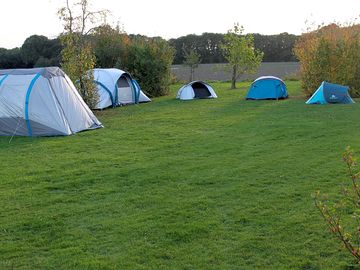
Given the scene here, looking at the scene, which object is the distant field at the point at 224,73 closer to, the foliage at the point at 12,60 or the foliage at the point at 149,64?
the foliage at the point at 12,60

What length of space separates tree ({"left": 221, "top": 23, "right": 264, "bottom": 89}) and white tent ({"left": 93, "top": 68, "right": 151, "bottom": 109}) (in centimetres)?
964

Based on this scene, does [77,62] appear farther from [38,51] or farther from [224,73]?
[224,73]

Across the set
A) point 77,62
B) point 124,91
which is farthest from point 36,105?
point 124,91

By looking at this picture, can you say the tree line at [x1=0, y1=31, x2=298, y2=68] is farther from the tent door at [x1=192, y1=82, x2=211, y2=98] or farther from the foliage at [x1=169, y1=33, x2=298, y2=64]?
the tent door at [x1=192, y1=82, x2=211, y2=98]

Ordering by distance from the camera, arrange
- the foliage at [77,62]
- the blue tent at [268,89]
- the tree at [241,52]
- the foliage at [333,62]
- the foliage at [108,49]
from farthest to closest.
Answer: the tree at [241,52] → the foliage at [108,49] → the blue tent at [268,89] → the foliage at [333,62] → the foliage at [77,62]

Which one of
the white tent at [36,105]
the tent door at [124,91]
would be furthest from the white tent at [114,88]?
the white tent at [36,105]

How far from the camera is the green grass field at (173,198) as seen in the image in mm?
4098

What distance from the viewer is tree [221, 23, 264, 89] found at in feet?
91.5

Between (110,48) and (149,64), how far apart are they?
251 centimetres

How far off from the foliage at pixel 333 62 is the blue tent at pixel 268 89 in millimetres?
1087

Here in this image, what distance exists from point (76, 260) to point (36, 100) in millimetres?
8024

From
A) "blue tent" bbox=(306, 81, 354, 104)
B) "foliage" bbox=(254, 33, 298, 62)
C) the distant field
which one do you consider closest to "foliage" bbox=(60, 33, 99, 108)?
"blue tent" bbox=(306, 81, 354, 104)

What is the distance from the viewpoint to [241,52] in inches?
1098

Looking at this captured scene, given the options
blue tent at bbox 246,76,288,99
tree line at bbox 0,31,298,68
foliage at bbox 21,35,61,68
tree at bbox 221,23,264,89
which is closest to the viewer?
blue tent at bbox 246,76,288,99
